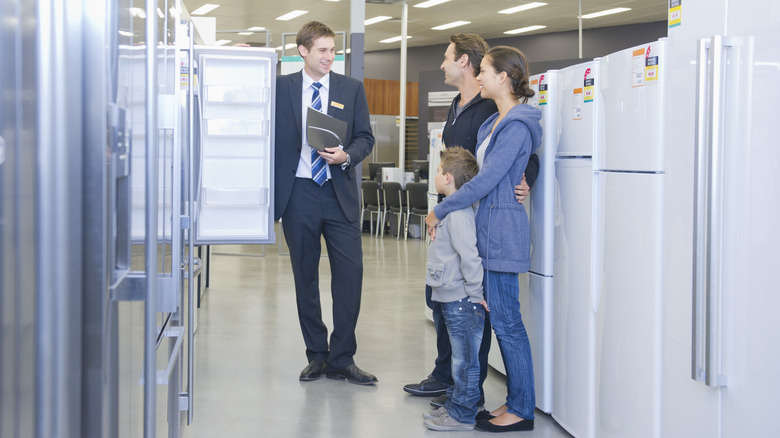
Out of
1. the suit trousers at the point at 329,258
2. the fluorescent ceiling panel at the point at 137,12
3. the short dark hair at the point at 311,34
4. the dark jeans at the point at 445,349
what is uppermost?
the short dark hair at the point at 311,34

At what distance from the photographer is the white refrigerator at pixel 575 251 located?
2.96 metres

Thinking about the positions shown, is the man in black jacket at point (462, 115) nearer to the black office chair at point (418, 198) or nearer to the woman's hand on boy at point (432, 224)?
the woman's hand on boy at point (432, 224)

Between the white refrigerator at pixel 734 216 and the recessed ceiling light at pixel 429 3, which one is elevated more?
the recessed ceiling light at pixel 429 3

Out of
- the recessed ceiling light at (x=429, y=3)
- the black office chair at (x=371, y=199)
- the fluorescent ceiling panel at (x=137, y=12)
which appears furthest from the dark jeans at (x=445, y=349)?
the recessed ceiling light at (x=429, y=3)

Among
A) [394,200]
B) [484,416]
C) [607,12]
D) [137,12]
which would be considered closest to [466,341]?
Answer: [484,416]

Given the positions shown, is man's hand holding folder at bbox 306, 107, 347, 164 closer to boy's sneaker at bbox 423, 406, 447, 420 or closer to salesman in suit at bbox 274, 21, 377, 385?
salesman in suit at bbox 274, 21, 377, 385

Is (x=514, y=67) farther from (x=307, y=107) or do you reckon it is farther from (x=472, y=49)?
(x=307, y=107)

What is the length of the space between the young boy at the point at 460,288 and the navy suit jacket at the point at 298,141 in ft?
2.36

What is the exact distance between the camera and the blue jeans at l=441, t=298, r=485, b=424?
3152 mm

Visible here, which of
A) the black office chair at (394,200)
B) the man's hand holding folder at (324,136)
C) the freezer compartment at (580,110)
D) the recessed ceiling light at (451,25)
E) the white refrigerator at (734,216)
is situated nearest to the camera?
the white refrigerator at (734,216)

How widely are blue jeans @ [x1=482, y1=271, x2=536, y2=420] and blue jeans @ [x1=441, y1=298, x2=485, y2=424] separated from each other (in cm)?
7

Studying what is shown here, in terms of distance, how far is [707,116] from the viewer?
2.18 m

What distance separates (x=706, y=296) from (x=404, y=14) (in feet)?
34.5

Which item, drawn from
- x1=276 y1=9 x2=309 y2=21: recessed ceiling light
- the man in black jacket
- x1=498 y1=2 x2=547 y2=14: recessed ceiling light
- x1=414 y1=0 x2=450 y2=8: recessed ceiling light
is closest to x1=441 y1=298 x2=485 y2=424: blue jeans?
the man in black jacket
